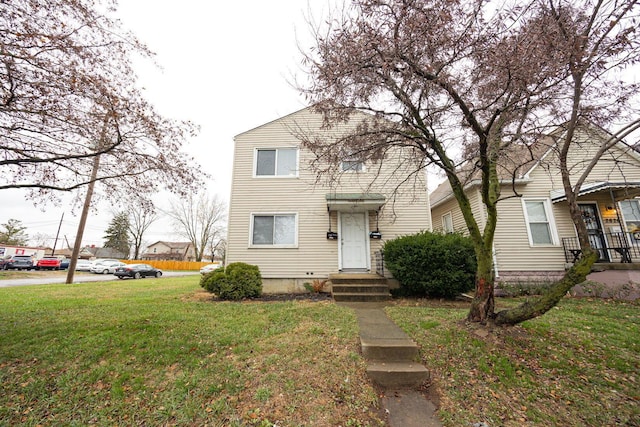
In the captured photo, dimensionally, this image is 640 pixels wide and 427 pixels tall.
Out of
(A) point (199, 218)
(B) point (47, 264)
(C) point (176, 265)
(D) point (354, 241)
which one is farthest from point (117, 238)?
(D) point (354, 241)

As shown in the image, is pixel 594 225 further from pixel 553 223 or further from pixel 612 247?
pixel 553 223

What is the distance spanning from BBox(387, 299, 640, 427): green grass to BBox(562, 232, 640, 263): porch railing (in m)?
4.15

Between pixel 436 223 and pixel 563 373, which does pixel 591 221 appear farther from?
pixel 563 373

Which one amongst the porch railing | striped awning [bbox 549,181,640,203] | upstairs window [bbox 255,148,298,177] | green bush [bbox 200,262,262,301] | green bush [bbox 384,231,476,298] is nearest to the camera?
green bush [bbox 384,231,476,298]

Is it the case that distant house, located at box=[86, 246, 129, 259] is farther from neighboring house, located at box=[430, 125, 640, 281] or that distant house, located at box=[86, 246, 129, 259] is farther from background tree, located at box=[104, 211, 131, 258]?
neighboring house, located at box=[430, 125, 640, 281]

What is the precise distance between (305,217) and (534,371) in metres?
7.03

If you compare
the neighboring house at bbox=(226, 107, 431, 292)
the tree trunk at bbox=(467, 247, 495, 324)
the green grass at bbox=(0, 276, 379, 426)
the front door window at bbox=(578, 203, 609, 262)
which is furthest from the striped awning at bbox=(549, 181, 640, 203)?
the green grass at bbox=(0, 276, 379, 426)

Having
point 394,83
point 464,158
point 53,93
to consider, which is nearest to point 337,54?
point 394,83

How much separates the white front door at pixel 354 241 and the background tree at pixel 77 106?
5316 millimetres

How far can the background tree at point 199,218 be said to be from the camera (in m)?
34.8

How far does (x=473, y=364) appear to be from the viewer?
345 cm

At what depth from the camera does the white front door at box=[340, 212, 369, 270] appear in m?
8.91

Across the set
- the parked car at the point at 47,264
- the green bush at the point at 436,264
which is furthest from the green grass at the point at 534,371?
the parked car at the point at 47,264

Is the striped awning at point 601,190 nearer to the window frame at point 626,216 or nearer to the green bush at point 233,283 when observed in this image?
the window frame at point 626,216
